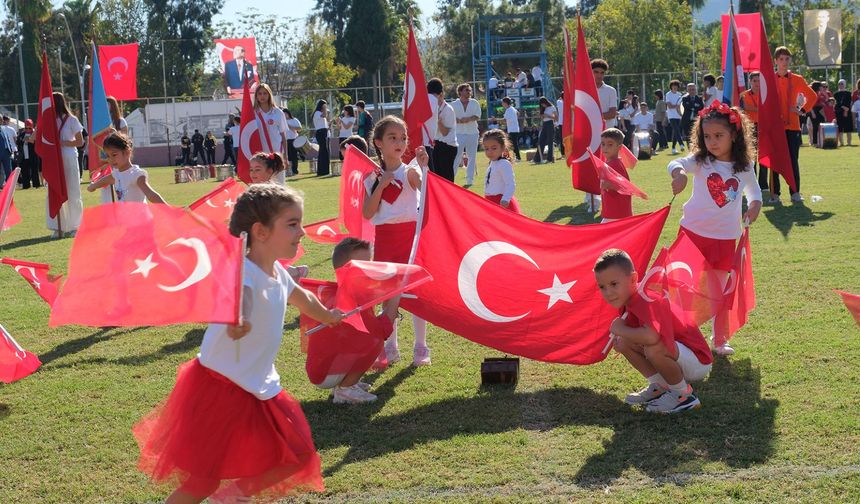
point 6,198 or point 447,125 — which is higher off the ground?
point 447,125

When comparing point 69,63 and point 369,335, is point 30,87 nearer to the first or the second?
point 69,63

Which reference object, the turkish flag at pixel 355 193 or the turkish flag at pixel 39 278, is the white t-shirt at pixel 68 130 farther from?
the turkish flag at pixel 355 193

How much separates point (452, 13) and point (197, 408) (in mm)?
80080

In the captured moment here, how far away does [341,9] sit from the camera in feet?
314

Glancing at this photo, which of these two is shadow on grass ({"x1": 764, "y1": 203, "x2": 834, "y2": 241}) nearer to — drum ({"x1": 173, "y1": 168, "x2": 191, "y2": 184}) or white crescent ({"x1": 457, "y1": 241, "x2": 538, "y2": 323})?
white crescent ({"x1": 457, "y1": 241, "x2": 538, "y2": 323})

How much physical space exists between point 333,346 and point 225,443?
2.37m

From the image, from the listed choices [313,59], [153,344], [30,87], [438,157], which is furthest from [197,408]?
[30,87]

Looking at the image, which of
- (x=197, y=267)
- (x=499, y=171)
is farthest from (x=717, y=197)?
(x=197, y=267)

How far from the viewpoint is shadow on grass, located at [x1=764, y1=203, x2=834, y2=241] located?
12.7 m

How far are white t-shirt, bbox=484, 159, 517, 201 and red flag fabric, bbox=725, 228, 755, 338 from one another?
245 centimetres

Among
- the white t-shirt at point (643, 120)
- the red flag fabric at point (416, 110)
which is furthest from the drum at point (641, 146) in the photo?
the red flag fabric at point (416, 110)

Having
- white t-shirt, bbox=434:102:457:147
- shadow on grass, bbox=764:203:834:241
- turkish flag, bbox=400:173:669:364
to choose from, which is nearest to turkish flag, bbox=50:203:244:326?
turkish flag, bbox=400:173:669:364

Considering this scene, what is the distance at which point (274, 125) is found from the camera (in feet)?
43.7

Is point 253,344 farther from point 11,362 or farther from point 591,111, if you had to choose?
point 591,111
